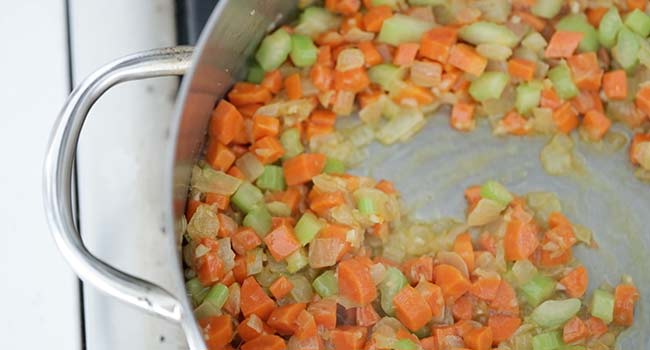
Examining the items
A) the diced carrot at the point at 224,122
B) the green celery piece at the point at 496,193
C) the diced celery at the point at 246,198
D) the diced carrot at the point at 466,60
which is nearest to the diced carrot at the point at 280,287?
the diced celery at the point at 246,198

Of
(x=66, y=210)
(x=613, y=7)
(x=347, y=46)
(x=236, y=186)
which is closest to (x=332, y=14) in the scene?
(x=347, y=46)

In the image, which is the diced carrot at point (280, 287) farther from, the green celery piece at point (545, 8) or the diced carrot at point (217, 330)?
the green celery piece at point (545, 8)

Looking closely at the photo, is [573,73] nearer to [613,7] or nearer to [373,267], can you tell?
[613,7]

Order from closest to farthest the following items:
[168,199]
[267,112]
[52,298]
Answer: [168,199] → [52,298] → [267,112]

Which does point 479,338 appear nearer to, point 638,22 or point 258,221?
point 258,221

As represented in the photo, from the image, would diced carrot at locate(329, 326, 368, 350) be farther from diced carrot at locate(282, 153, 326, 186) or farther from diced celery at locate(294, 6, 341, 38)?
diced celery at locate(294, 6, 341, 38)

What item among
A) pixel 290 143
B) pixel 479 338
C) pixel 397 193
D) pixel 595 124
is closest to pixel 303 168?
pixel 290 143
